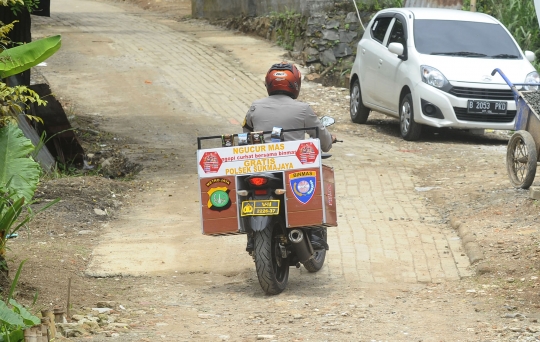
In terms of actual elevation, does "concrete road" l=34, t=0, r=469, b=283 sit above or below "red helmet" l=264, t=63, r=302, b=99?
below

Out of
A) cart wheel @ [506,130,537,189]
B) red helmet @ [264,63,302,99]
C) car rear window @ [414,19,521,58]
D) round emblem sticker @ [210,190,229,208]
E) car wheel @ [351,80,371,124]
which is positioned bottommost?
car wheel @ [351,80,371,124]

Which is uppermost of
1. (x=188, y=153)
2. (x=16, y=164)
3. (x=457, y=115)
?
(x=16, y=164)

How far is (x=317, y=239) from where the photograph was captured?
7.40 meters

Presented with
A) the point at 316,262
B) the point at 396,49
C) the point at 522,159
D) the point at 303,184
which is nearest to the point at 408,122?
the point at 396,49

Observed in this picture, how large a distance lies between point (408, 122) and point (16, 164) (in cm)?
856

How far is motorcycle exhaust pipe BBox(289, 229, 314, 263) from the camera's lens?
7.03 metres

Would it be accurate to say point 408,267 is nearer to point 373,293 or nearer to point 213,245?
point 373,293

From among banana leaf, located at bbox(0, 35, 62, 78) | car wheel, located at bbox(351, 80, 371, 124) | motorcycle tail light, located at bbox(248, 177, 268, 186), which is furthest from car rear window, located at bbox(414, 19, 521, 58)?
banana leaf, located at bbox(0, 35, 62, 78)

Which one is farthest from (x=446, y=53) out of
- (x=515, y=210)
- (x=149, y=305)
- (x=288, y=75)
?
(x=149, y=305)

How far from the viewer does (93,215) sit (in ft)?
31.8

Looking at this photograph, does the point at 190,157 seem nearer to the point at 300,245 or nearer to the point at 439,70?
the point at 439,70

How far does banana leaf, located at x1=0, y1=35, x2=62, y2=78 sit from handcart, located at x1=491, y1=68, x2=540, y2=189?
5250 mm

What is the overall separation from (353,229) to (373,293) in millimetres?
2122

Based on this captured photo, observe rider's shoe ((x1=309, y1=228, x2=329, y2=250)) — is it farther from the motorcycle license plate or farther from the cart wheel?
the cart wheel
